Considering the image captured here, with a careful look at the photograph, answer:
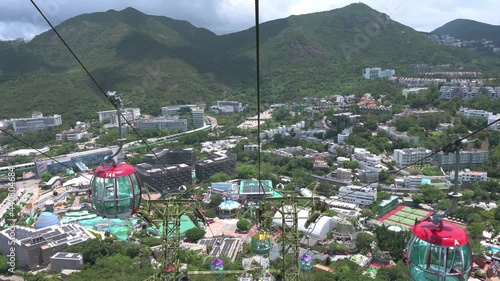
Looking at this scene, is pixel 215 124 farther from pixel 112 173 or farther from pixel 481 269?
pixel 112 173

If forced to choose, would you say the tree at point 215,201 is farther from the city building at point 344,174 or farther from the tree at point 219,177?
the city building at point 344,174

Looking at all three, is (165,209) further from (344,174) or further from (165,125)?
(165,125)

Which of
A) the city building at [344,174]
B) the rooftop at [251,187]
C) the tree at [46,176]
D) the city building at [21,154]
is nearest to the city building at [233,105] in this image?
the city building at [21,154]

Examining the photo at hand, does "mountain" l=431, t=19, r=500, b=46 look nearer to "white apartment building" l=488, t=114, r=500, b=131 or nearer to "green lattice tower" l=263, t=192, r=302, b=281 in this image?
"white apartment building" l=488, t=114, r=500, b=131

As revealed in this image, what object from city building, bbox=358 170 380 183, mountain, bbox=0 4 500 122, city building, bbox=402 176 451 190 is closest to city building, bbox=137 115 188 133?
mountain, bbox=0 4 500 122

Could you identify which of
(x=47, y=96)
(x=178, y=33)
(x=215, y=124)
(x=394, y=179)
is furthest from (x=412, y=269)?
(x=178, y=33)
